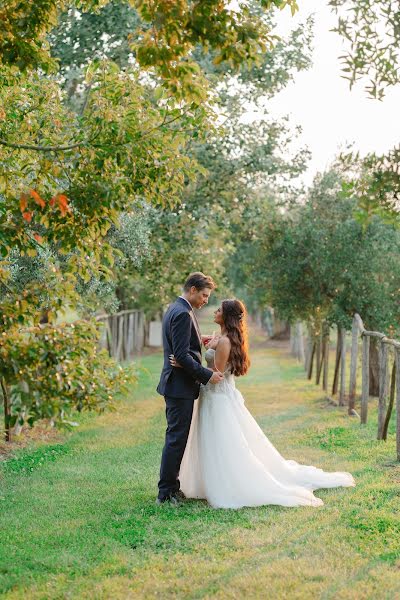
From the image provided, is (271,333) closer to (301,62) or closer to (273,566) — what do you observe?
(301,62)

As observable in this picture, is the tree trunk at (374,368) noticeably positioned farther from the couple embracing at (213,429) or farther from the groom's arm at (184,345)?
the groom's arm at (184,345)

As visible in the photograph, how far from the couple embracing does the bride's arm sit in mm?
11

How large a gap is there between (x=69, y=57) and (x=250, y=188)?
5.24 meters

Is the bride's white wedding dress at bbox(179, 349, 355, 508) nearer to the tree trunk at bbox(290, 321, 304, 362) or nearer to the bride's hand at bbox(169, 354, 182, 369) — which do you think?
the bride's hand at bbox(169, 354, 182, 369)

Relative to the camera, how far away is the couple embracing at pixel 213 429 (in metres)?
8.87

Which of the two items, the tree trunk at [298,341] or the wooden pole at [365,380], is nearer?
the wooden pole at [365,380]

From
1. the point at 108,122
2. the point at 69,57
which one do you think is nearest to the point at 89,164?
the point at 108,122

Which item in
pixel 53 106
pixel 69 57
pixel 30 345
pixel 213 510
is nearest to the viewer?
pixel 30 345

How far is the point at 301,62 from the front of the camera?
764 inches

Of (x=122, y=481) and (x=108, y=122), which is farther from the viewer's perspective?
(x=122, y=481)

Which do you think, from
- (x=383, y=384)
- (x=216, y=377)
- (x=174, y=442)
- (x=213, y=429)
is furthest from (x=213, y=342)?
A: (x=383, y=384)

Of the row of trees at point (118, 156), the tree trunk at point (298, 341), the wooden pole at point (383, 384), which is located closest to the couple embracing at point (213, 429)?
the row of trees at point (118, 156)

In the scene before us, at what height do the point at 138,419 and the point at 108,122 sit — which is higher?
the point at 108,122

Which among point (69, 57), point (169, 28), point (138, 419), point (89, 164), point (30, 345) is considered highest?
point (69, 57)
